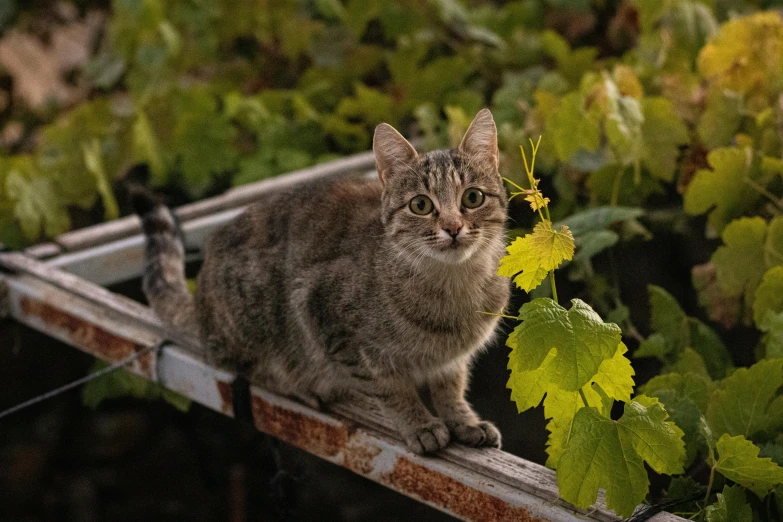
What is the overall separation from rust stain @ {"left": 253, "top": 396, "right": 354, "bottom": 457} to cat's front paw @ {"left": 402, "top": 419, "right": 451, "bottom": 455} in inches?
7.6

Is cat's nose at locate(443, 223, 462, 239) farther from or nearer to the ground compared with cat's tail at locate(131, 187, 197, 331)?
farther from the ground

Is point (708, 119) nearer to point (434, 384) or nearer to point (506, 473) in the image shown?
point (434, 384)

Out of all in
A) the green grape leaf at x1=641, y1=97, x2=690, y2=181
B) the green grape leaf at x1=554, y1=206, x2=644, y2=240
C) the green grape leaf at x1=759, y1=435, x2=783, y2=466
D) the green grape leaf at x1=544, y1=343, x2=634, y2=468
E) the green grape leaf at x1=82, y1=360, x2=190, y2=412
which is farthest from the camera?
the green grape leaf at x1=82, y1=360, x2=190, y2=412

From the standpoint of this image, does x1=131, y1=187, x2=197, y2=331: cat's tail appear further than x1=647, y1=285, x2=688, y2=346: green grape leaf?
Yes

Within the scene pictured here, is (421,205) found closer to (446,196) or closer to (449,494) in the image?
(446,196)

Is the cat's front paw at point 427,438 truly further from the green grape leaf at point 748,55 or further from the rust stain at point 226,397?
the green grape leaf at point 748,55

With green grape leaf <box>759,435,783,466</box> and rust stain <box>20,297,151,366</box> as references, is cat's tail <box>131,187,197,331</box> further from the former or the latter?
green grape leaf <box>759,435,783,466</box>

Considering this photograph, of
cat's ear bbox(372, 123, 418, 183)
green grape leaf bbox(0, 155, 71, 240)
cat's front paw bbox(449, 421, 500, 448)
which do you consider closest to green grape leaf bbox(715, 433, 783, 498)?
cat's front paw bbox(449, 421, 500, 448)

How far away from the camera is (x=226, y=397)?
99.0 inches

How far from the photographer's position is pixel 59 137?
3.98 metres

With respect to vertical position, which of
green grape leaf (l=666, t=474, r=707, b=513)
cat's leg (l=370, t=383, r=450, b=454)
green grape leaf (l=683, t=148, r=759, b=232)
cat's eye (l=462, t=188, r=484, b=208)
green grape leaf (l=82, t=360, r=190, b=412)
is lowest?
green grape leaf (l=82, t=360, r=190, b=412)

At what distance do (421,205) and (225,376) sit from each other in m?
0.76

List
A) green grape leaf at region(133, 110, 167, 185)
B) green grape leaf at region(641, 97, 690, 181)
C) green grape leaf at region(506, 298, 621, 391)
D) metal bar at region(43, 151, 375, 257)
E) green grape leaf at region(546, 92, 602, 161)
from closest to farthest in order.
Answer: green grape leaf at region(506, 298, 621, 391) < green grape leaf at region(546, 92, 602, 161) < green grape leaf at region(641, 97, 690, 181) < metal bar at region(43, 151, 375, 257) < green grape leaf at region(133, 110, 167, 185)

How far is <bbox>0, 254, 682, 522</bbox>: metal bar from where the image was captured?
1858mm
